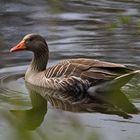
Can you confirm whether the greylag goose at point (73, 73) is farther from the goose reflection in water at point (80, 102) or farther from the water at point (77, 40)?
the water at point (77, 40)

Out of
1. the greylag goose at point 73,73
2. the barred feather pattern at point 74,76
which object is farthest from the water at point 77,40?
the barred feather pattern at point 74,76

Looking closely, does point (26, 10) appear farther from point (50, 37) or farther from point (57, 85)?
point (57, 85)

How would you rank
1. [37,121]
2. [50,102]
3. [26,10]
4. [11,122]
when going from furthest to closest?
[26,10] → [50,102] → [37,121] → [11,122]

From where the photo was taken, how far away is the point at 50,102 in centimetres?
993

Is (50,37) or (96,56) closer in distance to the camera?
(96,56)

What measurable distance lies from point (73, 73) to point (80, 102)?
71cm

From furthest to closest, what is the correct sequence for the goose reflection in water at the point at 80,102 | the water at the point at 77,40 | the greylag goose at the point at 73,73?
the greylag goose at the point at 73,73
the goose reflection in water at the point at 80,102
the water at the point at 77,40

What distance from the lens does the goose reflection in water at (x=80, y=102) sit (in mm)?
9320

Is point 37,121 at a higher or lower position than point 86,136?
lower

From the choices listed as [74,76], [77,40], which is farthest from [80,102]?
[77,40]

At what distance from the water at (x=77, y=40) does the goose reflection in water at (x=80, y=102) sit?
8 cm

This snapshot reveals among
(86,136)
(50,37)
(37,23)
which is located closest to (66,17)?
(37,23)

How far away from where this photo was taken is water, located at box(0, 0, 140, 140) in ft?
27.2

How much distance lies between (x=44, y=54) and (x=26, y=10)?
5.77 m
